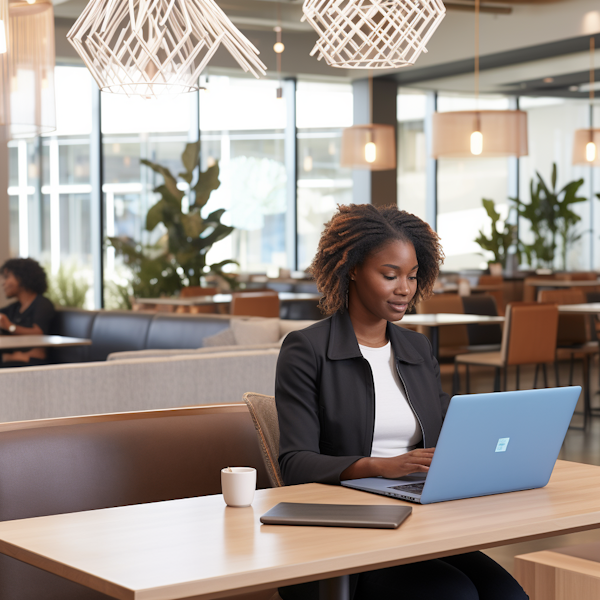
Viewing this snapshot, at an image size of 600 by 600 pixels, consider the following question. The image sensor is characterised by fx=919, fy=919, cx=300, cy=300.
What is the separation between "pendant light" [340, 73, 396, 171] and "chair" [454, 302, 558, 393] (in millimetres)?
3985

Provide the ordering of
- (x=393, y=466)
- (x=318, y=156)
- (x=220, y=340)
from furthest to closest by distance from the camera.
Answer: (x=318, y=156)
(x=220, y=340)
(x=393, y=466)

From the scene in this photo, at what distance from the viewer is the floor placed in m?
3.57

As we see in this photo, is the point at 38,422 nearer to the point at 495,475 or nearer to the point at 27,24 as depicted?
the point at 495,475

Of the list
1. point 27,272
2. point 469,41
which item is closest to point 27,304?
point 27,272

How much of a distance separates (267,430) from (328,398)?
0.22 m

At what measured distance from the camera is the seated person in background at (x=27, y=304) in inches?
240

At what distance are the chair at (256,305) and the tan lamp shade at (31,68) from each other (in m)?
3.71

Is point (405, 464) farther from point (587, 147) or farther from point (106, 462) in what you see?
point (587, 147)

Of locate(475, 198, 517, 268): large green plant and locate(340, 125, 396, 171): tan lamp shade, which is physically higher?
locate(340, 125, 396, 171): tan lamp shade

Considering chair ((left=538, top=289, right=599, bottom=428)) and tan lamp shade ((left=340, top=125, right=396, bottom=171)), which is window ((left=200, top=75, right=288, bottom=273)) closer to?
tan lamp shade ((left=340, top=125, right=396, bottom=171))

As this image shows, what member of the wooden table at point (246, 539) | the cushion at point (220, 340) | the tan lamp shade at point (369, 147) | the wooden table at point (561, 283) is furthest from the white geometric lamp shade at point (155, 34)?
the wooden table at point (561, 283)

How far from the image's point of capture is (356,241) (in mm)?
2127

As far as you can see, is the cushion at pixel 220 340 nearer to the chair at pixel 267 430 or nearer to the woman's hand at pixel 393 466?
the chair at pixel 267 430

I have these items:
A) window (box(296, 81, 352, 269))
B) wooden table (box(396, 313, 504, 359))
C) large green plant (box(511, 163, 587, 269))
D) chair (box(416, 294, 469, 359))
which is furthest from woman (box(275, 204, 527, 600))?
large green plant (box(511, 163, 587, 269))
